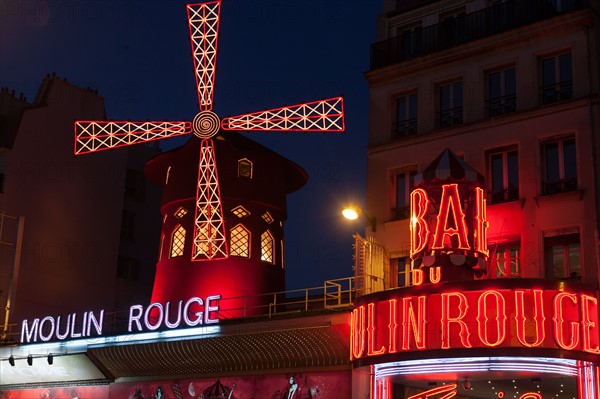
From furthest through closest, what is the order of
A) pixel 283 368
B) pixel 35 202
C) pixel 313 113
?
pixel 35 202 < pixel 313 113 < pixel 283 368

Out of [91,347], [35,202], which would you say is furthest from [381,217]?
[35,202]

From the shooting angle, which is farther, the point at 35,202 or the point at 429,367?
the point at 35,202

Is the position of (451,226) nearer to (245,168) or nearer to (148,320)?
(148,320)

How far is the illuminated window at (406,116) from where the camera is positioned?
18.2 metres

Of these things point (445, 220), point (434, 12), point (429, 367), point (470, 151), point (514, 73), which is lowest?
point (429, 367)

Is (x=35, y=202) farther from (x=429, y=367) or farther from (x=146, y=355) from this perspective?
(x=429, y=367)

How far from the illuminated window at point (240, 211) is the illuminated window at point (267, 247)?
A: 0.72m

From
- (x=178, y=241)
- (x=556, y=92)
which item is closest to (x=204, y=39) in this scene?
(x=178, y=241)

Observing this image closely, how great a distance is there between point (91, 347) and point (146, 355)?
1580 mm

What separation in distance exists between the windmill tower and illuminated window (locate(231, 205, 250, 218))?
1.0 inches

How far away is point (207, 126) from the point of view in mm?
22594

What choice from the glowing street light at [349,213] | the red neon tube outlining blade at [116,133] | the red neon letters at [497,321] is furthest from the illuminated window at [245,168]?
the red neon letters at [497,321]

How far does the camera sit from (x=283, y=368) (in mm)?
18594

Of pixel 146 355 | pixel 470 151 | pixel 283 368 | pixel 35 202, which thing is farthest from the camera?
pixel 35 202
